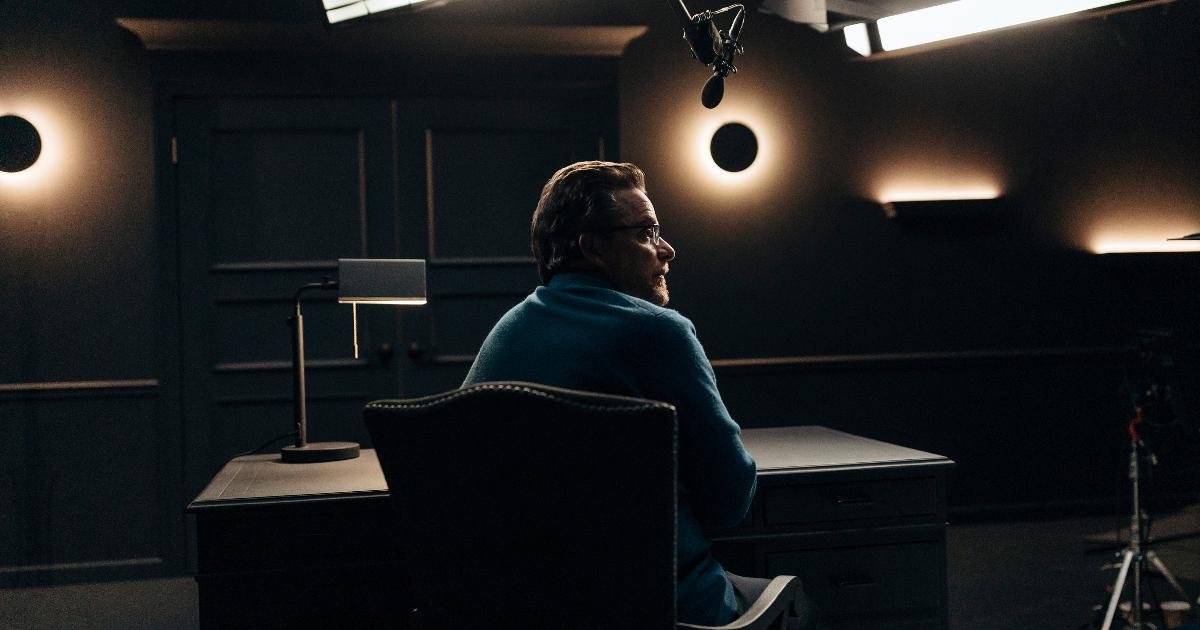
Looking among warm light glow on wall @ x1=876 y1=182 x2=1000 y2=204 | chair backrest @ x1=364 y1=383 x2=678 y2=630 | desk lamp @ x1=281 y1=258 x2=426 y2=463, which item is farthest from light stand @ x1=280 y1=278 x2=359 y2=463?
warm light glow on wall @ x1=876 y1=182 x2=1000 y2=204

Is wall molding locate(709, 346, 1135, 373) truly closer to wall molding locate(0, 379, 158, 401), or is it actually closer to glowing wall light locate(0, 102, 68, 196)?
wall molding locate(0, 379, 158, 401)

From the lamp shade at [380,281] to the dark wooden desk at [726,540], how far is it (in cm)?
42

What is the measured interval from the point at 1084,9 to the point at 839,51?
2.38 metres

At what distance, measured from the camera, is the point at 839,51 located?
4383 mm

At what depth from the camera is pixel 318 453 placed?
87.4 inches

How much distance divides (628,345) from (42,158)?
349cm

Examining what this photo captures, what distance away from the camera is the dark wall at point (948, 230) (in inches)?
169

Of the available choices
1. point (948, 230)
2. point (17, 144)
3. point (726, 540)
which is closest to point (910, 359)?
point (948, 230)

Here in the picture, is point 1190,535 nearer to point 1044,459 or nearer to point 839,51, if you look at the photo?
point 1044,459

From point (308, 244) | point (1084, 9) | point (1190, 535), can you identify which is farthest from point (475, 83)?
point (1190, 535)

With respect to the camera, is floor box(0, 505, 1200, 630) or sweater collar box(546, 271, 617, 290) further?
floor box(0, 505, 1200, 630)

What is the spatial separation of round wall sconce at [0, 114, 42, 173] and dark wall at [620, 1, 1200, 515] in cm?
256

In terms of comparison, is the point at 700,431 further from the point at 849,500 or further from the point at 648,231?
the point at 849,500

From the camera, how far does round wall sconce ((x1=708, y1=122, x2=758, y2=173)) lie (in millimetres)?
4273
